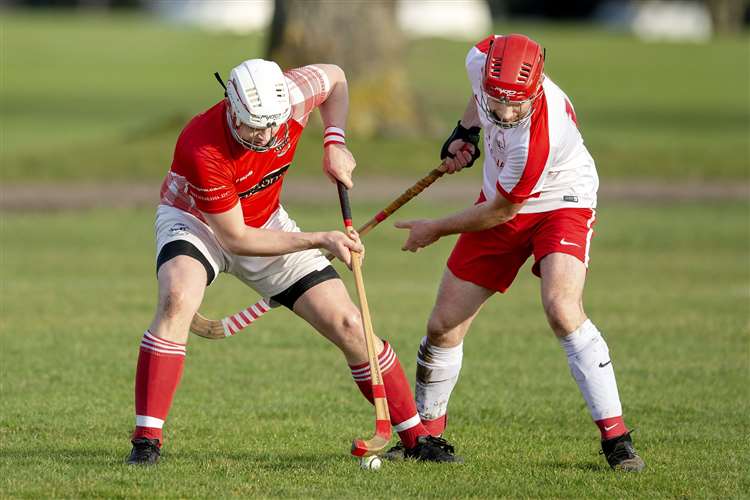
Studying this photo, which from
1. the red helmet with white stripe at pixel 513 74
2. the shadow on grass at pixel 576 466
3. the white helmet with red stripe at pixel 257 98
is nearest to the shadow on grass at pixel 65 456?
the white helmet with red stripe at pixel 257 98

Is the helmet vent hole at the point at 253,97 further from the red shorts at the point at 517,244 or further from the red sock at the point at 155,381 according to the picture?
the red shorts at the point at 517,244

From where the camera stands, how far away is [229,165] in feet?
22.9

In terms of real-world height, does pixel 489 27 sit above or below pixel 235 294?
below

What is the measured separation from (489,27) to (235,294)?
153 ft

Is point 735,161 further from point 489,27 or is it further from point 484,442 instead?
point 489,27

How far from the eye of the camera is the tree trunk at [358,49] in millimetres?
23531

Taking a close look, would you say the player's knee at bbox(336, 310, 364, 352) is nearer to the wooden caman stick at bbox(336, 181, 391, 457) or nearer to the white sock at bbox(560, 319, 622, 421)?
the wooden caman stick at bbox(336, 181, 391, 457)

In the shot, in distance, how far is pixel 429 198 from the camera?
69.1 feet

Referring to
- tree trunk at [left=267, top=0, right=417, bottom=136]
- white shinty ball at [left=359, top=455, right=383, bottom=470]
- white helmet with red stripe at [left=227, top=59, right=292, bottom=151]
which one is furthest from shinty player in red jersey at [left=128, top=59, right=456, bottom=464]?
tree trunk at [left=267, top=0, right=417, bottom=136]

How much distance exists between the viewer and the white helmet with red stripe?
6664 mm

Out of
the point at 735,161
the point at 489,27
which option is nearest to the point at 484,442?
the point at 735,161

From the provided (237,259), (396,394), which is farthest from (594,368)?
(237,259)

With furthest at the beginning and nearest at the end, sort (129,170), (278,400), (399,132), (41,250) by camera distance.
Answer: (399,132) → (129,170) → (41,250) → (278,400)

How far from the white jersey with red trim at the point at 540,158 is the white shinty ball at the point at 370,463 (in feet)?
4.94
